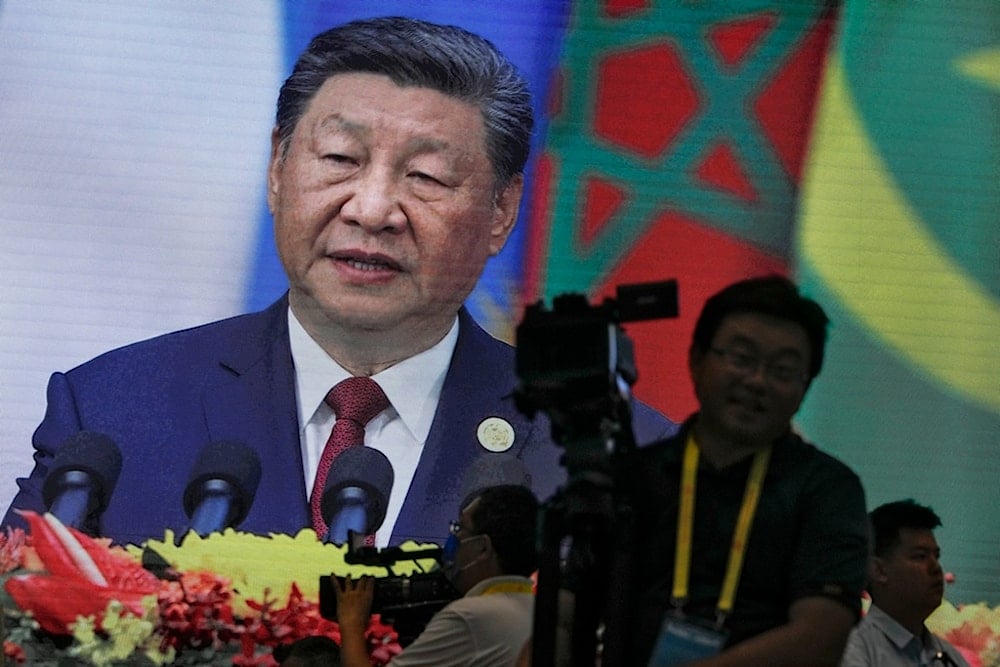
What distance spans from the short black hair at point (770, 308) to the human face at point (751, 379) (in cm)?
1

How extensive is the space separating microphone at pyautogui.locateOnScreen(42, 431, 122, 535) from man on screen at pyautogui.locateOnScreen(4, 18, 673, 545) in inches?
1.2

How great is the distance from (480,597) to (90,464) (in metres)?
1.28

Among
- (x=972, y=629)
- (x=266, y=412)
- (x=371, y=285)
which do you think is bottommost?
(x=972, y=629)

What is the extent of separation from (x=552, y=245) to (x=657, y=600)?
156cm

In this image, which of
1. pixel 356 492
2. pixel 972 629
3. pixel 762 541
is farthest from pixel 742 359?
pixel 972 629

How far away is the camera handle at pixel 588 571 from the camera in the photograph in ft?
7.70

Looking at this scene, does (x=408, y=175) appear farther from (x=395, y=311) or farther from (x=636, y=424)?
(x=636, y=424)

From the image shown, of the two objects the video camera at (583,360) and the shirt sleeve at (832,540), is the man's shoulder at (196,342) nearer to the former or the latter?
the video camera at (583,360)

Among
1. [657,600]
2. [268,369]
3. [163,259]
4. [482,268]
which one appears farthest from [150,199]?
[657,600]

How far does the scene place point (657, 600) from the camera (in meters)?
2.39

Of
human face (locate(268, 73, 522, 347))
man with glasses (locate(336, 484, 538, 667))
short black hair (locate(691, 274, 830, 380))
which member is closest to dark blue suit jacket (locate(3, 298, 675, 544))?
human face (locate(268, 73, 522, 347))

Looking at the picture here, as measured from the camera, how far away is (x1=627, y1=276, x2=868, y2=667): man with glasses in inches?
91.0

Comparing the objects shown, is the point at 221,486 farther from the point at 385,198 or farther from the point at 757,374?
the point at 757,374

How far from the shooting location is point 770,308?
249 cm
